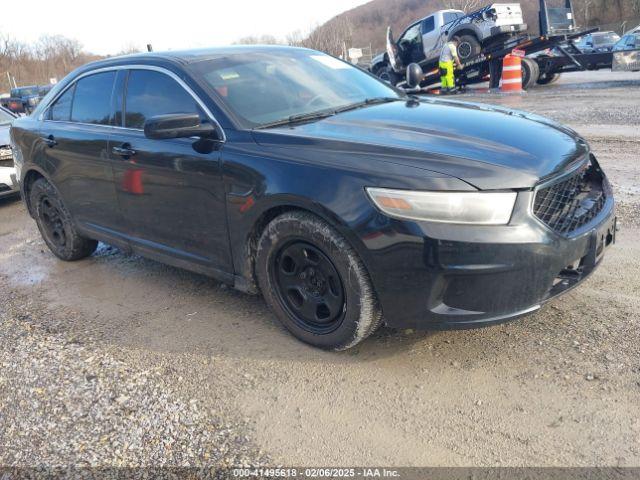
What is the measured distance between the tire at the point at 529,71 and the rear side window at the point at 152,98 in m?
15.2

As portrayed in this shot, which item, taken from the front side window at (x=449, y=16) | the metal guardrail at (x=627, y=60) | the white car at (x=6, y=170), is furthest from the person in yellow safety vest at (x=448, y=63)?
the white car at (x=6, y=170)

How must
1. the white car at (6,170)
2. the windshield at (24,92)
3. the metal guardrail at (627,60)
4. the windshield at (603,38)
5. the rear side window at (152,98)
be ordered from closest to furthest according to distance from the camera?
the rear side window at (152,98), the white car at (6,170), the metal guardrail at (627,60), the windshield at (603,38), the windshield at (24,92)

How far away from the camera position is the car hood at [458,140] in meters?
2.62

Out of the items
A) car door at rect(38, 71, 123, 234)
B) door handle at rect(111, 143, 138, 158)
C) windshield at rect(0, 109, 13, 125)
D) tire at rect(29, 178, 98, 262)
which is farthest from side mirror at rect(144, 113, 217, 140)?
windshield at rect(0, 109, 13, 125)

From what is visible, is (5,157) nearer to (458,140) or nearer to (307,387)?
(307,387)

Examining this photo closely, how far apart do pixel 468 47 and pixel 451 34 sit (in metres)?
0.75

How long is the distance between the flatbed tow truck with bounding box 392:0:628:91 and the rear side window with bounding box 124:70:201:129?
13.8 meters

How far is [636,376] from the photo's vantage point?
2689 mm

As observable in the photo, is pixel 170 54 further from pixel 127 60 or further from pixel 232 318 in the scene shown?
pixel 232 318

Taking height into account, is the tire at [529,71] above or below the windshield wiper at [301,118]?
below

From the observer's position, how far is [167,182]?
362 cm

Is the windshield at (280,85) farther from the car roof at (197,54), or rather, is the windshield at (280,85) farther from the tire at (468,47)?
the tire at (468,47)

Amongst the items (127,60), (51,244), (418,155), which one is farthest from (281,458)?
(51,244)

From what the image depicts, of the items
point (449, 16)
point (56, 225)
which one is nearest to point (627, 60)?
point (449, 16)
